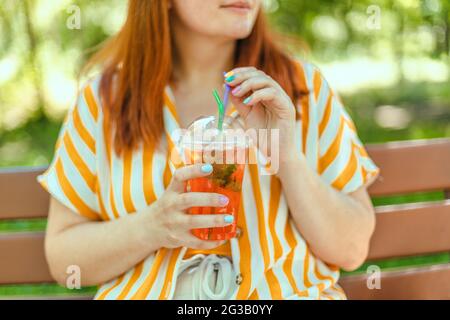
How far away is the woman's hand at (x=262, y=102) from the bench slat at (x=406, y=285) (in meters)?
0.62

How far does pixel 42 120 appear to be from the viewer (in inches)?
228

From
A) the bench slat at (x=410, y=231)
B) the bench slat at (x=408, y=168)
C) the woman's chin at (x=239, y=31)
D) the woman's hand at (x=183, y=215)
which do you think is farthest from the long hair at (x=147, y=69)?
the bench slat at (x=410, y=231)

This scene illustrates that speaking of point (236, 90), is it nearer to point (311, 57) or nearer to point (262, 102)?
point (262, 102)

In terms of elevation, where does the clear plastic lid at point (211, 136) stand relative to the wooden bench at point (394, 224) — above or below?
above

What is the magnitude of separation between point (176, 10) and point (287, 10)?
11.6ft

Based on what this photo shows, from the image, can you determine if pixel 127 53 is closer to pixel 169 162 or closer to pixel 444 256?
pixel 169 162

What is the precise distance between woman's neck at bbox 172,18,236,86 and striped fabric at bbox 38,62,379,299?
0.12 meters

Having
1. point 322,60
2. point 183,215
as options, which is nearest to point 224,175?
point 183,215

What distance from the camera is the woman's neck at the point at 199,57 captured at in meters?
2.06

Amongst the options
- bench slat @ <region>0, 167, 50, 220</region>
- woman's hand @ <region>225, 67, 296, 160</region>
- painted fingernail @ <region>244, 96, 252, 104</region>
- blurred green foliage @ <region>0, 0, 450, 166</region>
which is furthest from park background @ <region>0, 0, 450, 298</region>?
painted fingernail @ <region>244, 96, 252, 104</region>

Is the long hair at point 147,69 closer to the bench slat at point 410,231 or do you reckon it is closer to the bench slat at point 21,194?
the bench slat at point 21,194

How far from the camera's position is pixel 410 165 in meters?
2.28

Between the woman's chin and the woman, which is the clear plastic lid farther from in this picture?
the woman's chin
